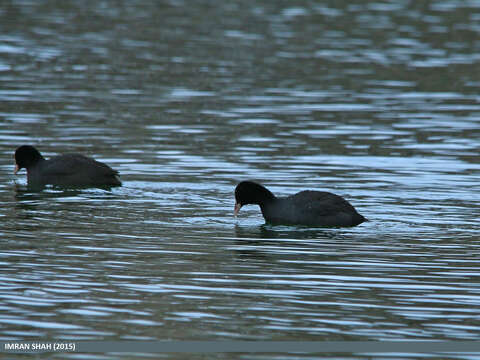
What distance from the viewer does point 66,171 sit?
2139cm

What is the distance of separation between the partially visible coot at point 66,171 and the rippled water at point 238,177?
1.21 ft

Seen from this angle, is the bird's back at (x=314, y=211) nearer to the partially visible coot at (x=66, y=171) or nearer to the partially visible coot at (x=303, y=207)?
the partially visible coot at (x=303, y=207)

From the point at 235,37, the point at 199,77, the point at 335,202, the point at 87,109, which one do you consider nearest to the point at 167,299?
the point at 335,202

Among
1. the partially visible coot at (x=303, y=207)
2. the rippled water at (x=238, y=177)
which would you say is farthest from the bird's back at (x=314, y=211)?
the rippled water at (x=238, y=177)

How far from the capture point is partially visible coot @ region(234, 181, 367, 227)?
18.0m

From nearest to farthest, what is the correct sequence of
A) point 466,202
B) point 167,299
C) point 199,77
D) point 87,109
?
point 167,299 → point 466,202 → point 87,109 → point 199,77

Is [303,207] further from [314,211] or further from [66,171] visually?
[66,171]

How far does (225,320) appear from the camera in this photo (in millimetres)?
12508

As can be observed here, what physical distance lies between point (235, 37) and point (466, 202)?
26.0 m

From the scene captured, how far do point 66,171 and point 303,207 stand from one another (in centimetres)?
527

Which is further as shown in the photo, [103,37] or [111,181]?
[103,37]

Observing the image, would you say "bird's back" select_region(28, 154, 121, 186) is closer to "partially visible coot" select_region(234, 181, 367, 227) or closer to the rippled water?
the rippled water

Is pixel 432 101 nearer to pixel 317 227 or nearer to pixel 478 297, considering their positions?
pixel 317 227

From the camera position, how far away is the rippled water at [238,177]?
13.0 meters
